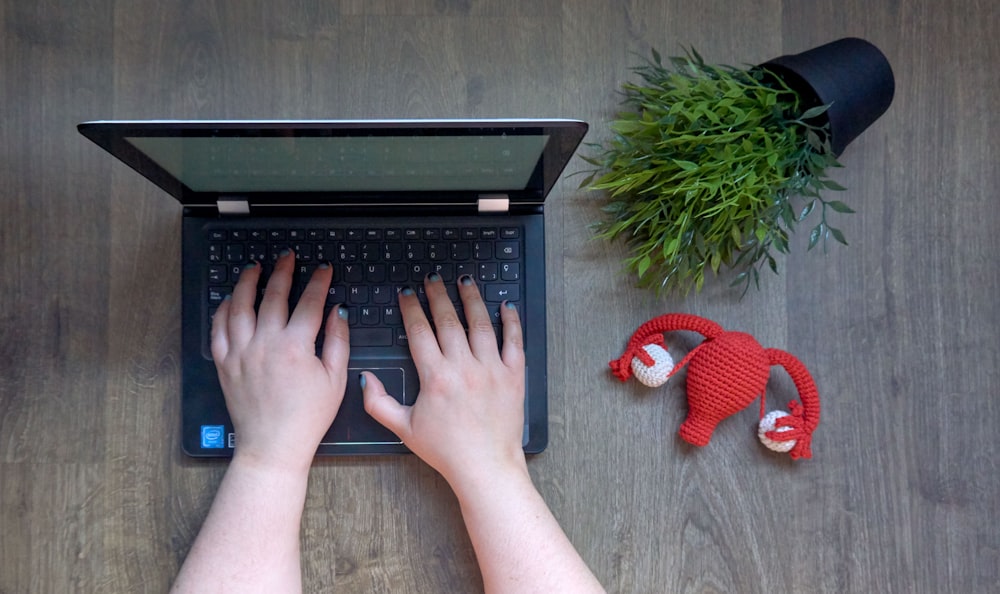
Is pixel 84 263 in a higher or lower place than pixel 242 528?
higher

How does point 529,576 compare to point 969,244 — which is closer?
point 529,576

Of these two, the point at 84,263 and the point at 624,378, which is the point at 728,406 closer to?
the point at 624,378

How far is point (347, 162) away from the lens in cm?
67

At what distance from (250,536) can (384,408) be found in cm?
19

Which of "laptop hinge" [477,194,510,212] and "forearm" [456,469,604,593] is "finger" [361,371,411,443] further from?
"laptop hinge" [477,194,510,212]

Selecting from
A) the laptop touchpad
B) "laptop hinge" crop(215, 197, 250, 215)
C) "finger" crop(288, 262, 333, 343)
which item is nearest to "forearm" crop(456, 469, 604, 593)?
the laptop touchpad

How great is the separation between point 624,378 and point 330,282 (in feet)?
1.14

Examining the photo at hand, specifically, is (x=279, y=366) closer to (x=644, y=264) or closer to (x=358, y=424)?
(x=358, y=424)

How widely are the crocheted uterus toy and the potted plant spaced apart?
7cm

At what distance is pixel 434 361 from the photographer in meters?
0.78

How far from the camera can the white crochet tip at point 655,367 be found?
0.79 meters

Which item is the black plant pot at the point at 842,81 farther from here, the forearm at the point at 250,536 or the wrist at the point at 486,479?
the forearm at the point at 250,536

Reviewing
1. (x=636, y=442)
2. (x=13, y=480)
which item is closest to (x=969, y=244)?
(x=636, y=442)

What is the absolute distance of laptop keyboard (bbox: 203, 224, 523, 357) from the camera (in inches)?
31.1
